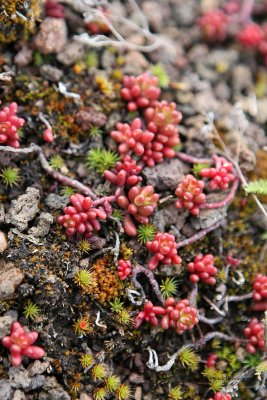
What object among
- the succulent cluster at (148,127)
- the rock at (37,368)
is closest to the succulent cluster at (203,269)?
the succulent cluster at (148,127)

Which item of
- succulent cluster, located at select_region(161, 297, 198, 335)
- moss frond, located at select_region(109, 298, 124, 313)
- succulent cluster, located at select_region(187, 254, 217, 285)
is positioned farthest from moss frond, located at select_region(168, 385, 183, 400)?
succulent cluster, located at select_region(187, 254, 217, 285)

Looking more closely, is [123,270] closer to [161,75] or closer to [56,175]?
[56,175]

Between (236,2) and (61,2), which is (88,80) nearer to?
(61,2)

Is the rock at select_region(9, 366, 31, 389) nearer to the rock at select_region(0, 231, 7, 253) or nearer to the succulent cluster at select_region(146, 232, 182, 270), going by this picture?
the rock at select_region(0, 231, 7, 253)

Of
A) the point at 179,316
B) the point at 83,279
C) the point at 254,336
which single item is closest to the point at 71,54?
the point at 83,279

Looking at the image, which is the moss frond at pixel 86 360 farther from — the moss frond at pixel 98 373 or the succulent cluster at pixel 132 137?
the succulent cluster at pixel 132 137
